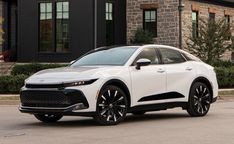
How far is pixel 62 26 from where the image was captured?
32.0m

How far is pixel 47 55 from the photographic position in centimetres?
3234

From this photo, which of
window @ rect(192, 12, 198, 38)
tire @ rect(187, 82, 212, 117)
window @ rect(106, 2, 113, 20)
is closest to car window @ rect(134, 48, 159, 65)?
tire @ rect(187, 82, 212, 117)

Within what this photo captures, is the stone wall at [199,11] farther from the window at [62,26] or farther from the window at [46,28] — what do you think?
the window at [46,28]

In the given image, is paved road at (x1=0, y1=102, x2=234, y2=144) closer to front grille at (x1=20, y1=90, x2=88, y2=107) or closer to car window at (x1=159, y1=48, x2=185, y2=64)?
front grille at (x1=20, y1=90, x2=88, y2=107)

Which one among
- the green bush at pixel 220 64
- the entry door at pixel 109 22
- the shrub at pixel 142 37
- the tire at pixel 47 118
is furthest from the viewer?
the shrub at pixel 142 37

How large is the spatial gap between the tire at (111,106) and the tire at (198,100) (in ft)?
7.35

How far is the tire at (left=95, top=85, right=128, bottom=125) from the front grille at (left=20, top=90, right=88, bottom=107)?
1.34 ft

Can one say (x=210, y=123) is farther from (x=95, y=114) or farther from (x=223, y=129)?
(x=95, y=114)

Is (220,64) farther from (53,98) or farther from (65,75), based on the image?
(53,98)

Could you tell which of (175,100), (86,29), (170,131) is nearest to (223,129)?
(170,131)

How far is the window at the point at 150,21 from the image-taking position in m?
33.9

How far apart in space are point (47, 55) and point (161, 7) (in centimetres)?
667

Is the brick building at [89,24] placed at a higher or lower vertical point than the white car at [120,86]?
higher

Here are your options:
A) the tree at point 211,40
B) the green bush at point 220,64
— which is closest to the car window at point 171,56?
the tree at point 211,40
